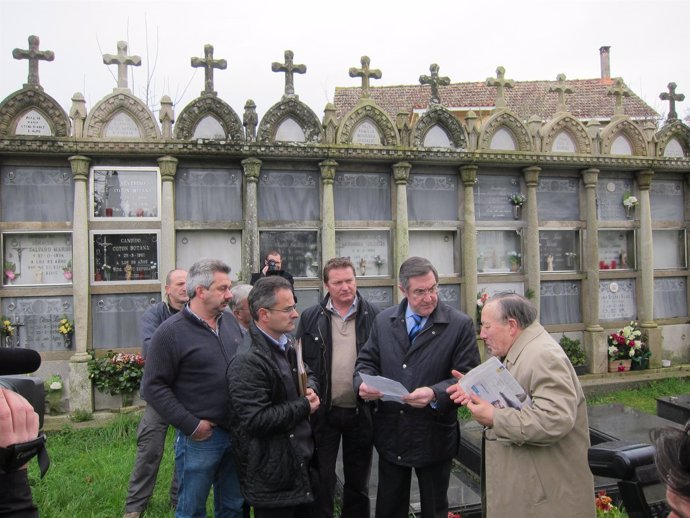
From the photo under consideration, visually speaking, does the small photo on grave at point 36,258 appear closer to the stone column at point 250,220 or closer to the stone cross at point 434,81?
the stone column at point 250,220

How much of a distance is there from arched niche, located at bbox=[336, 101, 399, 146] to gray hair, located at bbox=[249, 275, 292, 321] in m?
4.46

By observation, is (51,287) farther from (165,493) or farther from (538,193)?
(538,193)

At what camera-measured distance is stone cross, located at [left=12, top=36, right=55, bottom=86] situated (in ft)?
20.7

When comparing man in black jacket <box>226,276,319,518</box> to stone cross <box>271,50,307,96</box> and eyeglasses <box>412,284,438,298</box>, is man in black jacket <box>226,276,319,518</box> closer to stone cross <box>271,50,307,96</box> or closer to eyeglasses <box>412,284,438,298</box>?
eyeglasses <box>412,284,438,298</box>

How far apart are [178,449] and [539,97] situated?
22732 millimetres

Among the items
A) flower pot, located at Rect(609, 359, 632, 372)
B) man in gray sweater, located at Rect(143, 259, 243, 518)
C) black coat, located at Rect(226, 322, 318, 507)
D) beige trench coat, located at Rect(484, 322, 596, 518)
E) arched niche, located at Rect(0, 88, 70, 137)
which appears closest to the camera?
beige trench coat, located at Rect(484, 322, 596, 518)

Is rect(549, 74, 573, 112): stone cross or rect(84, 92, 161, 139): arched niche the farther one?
rect(549, 74, 573, 112): stone cross

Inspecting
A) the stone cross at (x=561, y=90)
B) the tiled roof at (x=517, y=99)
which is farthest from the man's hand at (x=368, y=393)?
the tiled roof at (x=517, y=99)

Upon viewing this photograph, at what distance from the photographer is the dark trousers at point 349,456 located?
3514 mm

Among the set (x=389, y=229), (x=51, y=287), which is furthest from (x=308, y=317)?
(x=51, y=287)

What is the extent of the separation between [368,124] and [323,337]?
434cm

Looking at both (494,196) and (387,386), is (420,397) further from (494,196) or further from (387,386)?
(494,196)

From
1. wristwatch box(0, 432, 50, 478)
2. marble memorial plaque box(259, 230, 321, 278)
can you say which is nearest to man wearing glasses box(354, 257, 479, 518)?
wristwatch box(0, 432, 50, 478)

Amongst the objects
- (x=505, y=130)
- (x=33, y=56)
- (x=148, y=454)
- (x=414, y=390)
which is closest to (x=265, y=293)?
(x=414, y=390)
